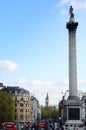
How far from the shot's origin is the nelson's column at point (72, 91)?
80688 millimetres

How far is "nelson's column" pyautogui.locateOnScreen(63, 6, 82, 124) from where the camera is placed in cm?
8069

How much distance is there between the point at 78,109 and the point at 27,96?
9015 cm

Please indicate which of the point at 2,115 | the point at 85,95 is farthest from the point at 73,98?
the point at 85,95

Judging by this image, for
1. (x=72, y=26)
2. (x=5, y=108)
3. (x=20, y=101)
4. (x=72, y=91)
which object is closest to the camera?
(x=72, y=91)

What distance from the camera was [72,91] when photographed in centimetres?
8438

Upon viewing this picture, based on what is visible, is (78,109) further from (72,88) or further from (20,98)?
(20,98)

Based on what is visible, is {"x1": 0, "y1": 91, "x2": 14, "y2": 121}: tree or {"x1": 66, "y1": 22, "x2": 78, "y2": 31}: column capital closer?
{"x1": 66, "y1": 22, "x2": 78, "y2": 31}: column capital

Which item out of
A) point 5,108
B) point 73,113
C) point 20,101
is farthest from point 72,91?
point 20,101

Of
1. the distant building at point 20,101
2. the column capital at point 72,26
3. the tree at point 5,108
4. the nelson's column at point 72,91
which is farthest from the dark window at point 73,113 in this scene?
the distant building at point 20,101

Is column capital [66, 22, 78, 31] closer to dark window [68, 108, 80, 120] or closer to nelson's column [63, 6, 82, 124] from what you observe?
nelson's column [63, 6, 82, 124]

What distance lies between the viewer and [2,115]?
359 feet

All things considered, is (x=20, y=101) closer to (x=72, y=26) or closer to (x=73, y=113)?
(x=72, y=26)

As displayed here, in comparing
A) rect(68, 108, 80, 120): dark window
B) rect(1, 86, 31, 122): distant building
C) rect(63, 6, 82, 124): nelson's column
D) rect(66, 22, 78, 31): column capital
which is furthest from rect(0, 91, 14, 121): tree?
rect(1, 86, 31, 122): distant building

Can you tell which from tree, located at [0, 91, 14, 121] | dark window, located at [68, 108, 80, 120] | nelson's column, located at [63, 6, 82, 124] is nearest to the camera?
dark window, located at [68, 108, 80, 120]
